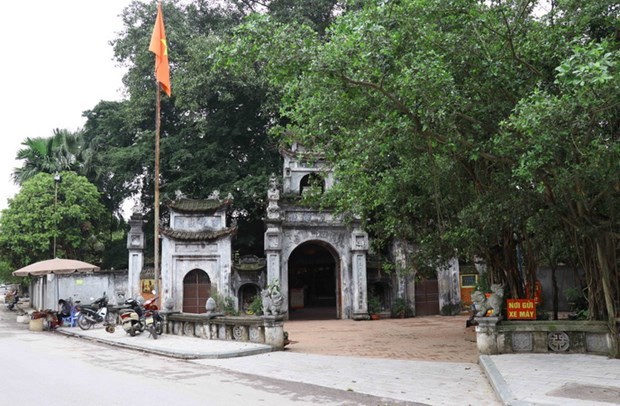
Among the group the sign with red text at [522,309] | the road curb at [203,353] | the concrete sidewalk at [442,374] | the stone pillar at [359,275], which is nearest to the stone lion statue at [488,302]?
the sign with red text at [522,309]

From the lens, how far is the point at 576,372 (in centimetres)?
854

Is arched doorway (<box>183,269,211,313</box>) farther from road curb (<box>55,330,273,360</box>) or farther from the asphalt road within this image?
the asphalt road

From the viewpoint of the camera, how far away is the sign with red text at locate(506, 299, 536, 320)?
1148 cm

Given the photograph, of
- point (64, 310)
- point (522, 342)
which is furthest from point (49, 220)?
point (522, 342)

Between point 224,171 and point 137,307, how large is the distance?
11889 millimetres

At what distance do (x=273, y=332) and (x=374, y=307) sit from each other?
11.4 meters

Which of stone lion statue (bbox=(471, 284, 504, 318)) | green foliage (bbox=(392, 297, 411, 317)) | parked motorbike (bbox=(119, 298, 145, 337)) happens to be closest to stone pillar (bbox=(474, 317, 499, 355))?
stone lion statue (bbox=(471, 284, 504, 318))

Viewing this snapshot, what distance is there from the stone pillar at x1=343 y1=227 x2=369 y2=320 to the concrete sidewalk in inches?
413

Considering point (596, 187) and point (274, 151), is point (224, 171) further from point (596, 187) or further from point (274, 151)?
point (596, 187)

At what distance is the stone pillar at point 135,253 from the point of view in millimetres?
22797

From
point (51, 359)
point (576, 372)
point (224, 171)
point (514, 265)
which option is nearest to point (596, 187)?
point (576, 372)

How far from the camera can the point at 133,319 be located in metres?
15.7

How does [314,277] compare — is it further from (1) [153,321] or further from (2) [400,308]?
(1) [153,321]

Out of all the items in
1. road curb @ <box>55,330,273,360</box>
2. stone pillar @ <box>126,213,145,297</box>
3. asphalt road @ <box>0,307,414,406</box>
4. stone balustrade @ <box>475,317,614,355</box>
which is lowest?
road curb @ <box>55,330,273,360</box>
